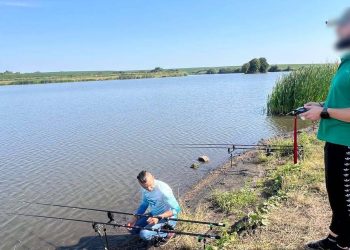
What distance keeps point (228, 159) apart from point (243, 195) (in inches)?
193

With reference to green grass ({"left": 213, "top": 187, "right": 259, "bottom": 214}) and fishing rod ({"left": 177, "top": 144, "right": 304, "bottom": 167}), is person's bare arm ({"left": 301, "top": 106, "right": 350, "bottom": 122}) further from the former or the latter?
fishing rod ({"left": 177, "top": 144, "right": 304, "bottom": 167})


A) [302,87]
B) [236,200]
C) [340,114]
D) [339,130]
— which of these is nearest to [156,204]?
[236,200]

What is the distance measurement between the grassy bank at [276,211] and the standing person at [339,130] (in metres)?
1.19

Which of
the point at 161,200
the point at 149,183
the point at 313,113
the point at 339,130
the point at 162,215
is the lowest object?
the point at 162,215

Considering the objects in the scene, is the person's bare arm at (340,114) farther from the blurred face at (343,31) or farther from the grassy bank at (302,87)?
the grassy bank at (302,87)

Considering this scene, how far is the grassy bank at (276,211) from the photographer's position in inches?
174

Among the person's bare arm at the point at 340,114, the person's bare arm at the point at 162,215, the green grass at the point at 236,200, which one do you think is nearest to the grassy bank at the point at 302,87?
the green grass at the point at 236,200

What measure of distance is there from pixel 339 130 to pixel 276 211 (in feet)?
8.44

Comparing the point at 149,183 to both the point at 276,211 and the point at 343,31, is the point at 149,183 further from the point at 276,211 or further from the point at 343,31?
the point at 343,31

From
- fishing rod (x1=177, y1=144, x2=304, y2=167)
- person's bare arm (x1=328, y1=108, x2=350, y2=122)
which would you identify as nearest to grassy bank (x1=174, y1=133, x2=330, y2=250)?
fishing rod (x1=177, y1=144, x2=304, y2=167)

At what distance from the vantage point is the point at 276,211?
523cm

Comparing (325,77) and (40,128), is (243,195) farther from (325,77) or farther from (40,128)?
(40,128)

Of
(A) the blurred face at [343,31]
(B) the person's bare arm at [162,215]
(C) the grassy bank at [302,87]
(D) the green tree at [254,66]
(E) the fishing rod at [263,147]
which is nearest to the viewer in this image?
(A) the blurred face at [343,31]

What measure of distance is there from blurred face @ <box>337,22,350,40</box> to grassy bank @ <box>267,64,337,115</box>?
15891 mm
